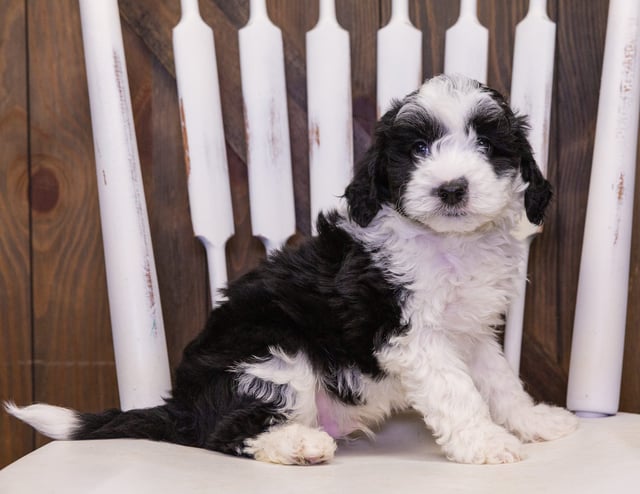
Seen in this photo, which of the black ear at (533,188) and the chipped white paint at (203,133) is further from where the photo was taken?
the chipped white paint at (203,133)

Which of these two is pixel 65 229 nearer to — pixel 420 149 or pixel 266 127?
pixel 266 127

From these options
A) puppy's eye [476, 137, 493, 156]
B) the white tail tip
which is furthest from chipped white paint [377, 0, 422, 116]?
the white tail tip

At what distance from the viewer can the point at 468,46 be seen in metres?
1.80

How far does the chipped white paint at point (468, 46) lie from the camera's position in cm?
180

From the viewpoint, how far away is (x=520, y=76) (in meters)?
1.79

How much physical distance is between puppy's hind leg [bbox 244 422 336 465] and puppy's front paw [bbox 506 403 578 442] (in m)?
0.45

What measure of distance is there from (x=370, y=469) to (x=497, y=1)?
4.50 ft

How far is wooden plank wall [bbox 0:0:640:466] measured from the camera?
205cm

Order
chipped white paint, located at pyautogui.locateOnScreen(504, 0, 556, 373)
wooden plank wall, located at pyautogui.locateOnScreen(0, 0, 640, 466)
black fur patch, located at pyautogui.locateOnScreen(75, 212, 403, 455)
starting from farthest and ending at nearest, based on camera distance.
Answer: wooden plank wall, located at pyautogui.locateOnScreen(0, 0, 640, 466) < chipped white paint, located at pyautogui.locateOnScreen(504, 0, 556, 373) < black fur patch, located at pyautogui.locateOnScreen(75, 212, 403, 455)

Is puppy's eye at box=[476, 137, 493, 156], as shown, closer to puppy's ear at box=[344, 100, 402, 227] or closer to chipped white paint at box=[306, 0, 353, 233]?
puppy's ear at box=[344, 100, 402, 227]

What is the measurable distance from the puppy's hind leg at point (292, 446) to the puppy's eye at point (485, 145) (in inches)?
25.9

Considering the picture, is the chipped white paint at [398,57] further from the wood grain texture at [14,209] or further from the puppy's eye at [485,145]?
the wood grain texture at [14,209]

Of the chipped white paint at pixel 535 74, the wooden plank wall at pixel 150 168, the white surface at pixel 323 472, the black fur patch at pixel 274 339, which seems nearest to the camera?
the white surface at pixel 323 472

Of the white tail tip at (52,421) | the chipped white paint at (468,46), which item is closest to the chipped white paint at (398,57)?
the chipped white paint at (468,46)
